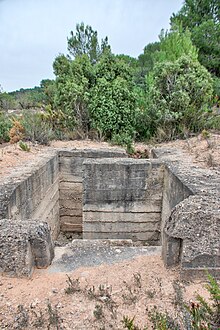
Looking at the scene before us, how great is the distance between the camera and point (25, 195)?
4324 mm

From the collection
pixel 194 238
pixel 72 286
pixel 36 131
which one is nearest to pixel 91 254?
pixel 72 286

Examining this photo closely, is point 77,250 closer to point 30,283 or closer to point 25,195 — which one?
point 30,283

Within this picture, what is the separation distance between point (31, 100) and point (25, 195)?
48.1 feet

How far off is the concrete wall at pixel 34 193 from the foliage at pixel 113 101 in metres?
2.35

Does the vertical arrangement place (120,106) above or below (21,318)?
above

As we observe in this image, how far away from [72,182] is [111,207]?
Answer: 1.62m

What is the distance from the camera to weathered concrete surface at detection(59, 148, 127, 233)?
6.75 m

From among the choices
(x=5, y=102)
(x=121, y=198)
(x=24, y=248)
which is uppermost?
(x=5, y=102)

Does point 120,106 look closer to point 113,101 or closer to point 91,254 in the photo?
point 113,101

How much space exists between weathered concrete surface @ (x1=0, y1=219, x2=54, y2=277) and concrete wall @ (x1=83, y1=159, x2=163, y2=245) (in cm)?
290

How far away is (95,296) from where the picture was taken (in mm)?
2088

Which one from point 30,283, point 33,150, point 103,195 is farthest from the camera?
point 33,150

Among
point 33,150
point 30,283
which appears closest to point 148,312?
point 30,283

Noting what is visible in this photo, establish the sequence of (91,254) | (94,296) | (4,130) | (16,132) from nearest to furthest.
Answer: (94,296) < (91,254) < (16,132) < (4,130)
